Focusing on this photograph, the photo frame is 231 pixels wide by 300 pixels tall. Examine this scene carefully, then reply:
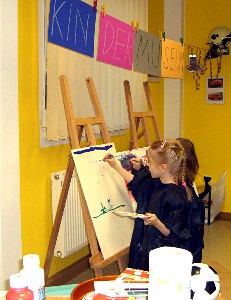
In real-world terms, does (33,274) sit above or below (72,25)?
below

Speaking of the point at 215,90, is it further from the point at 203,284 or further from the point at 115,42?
the point at 203,284

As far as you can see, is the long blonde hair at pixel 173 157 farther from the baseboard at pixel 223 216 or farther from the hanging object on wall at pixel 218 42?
the baseboard at pixel 223 216

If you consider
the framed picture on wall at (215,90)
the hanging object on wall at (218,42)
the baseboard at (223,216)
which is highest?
the hanging object on wall at (218,42)

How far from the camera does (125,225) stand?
258 cm

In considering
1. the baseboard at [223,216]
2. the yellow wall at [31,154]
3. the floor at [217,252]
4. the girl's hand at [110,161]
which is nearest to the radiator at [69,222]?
the yellow wall at [31,154]

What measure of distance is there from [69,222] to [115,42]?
122 cm

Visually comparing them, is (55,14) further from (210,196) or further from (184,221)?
(210,196)

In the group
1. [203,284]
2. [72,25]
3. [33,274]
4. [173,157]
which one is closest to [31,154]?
[72,25]

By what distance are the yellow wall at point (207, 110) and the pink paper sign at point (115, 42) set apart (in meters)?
1.77

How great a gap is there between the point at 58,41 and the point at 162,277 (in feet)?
5.62

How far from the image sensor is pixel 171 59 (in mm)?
3750

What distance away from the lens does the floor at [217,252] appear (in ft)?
10.4

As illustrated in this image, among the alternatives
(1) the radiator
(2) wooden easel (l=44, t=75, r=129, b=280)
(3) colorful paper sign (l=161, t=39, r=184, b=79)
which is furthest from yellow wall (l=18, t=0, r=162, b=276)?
(3) colorful paper sign (l=161, t=39, r=184, b=79)

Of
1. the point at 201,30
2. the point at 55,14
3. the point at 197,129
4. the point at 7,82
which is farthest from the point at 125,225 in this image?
the point at 201,30
